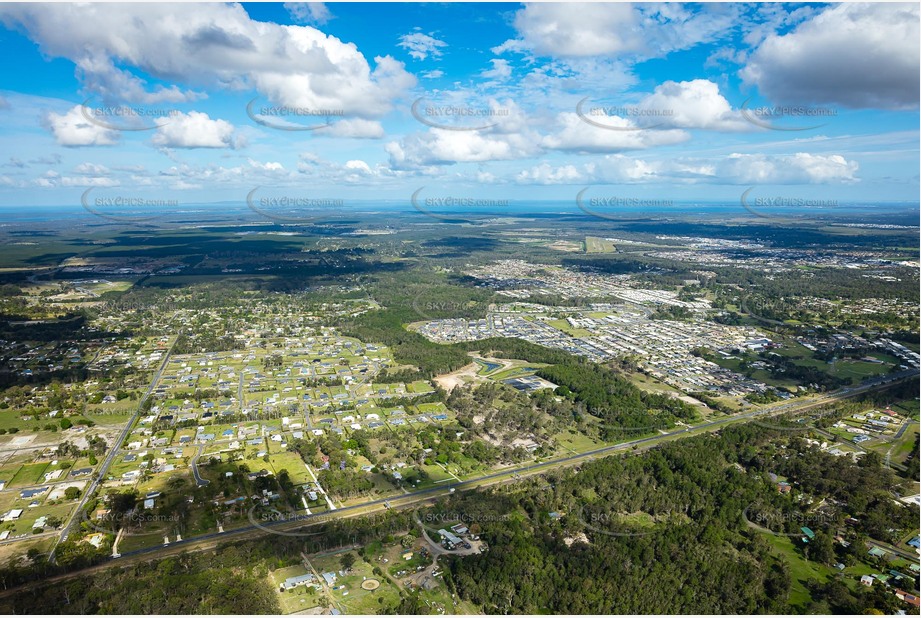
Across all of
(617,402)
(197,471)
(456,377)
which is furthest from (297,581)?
(617,402)

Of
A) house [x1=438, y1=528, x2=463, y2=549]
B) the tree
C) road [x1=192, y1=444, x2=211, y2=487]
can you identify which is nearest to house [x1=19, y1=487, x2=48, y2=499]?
road [x1=192, y1=444, x2=211, y2=487]

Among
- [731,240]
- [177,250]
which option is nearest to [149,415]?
[177,250]

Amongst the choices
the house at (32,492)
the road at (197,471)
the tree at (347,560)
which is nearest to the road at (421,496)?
the house at (32,492)

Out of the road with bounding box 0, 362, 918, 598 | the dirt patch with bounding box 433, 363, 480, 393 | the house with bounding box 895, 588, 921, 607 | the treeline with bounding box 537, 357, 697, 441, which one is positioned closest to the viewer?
the house with bounding box 895, 588, 921, 607

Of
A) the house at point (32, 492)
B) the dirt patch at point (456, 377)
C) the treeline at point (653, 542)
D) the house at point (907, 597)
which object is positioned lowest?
the house at point (907, 597)

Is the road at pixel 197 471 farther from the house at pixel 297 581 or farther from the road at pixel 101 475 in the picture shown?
the house at pixel 297 581

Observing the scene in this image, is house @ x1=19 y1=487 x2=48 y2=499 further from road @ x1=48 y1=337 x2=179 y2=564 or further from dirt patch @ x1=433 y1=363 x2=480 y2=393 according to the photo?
dirt patch @ x1=433 y1=363 x2=480 y2=393

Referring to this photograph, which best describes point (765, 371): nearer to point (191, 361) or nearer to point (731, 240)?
point (191, 361)

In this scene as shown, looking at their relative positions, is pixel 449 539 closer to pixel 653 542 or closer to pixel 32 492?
pixel 653 542
